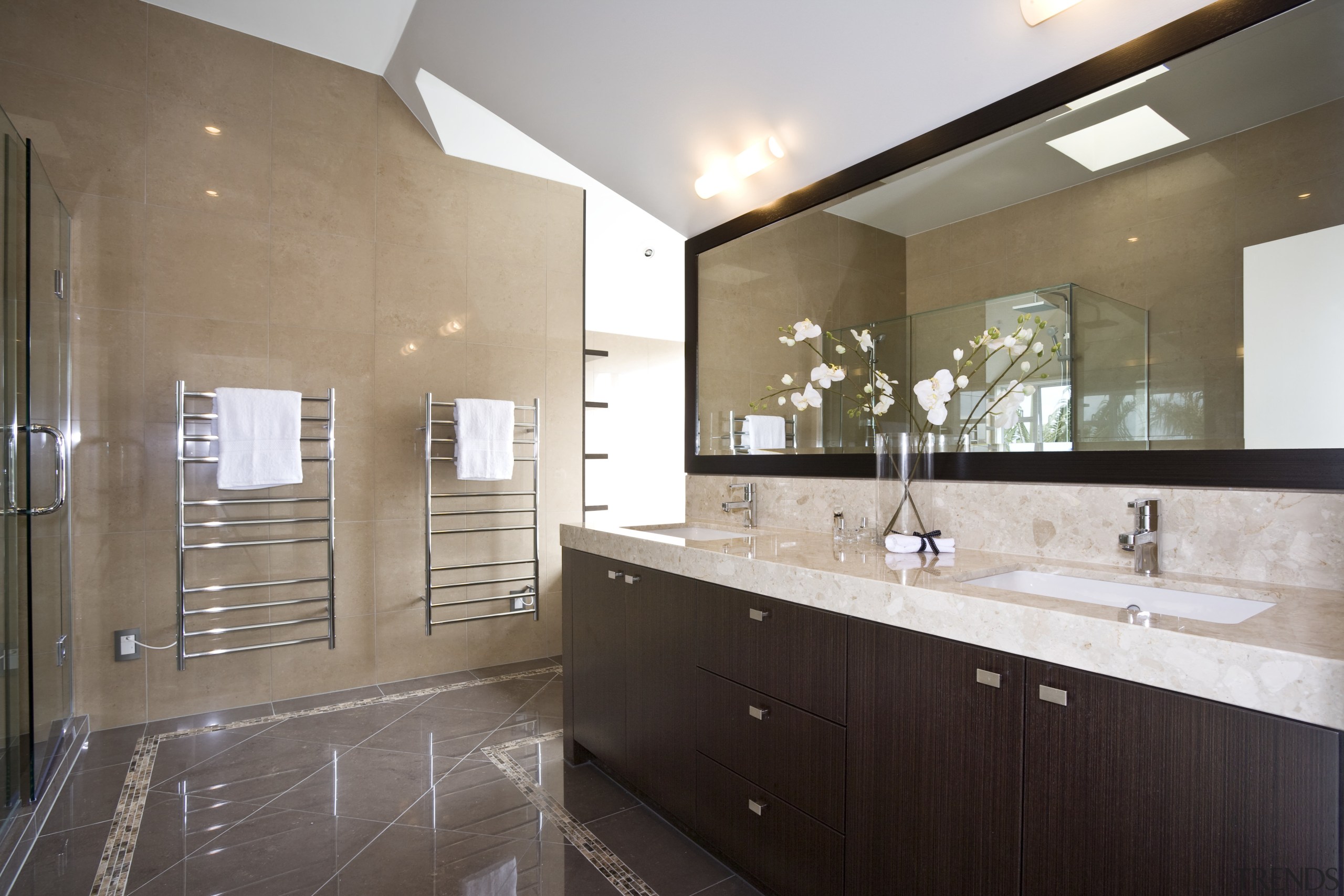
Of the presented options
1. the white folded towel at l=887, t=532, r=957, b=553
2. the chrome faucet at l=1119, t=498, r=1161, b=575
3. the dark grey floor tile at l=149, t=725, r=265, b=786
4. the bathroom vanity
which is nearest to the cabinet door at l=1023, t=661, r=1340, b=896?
the bathroom vanity

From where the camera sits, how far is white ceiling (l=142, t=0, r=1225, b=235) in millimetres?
1558

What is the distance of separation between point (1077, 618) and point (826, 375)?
3.84 feet

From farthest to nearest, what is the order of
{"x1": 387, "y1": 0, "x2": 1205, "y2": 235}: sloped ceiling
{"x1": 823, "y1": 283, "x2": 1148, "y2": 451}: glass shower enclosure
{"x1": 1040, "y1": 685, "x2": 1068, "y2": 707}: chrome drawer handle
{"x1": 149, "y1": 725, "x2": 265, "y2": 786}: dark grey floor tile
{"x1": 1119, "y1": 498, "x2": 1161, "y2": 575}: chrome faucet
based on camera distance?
{"x1": 149, "y1": 725, "x2": 265, "y2": 786}: dark grey floor tile → {"x1": 387, "y1": 0, "x2": 1205, "y2": 235}: sloped ceiling → {"x1": 823, "y1": 283, "x2": 1148, "y2": 451}: glass shower enclosure → {"x1": 1119, "y1": 498, "x2": 1161, "y2": 575}: chrome faucet → {"x1": 1040, "y1": 685, "x2": 1068, "y2": 707}: chrome drawer handle

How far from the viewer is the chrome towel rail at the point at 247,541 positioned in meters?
2.50

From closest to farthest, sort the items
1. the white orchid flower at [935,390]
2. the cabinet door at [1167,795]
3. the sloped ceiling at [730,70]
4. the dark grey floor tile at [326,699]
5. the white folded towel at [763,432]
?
the cabinet door at [1167,795] → the sloped ceiling at [730,70] → the white orchid flower at [935,390] → the white folded towel at [763,432] → the dark grey floor tile at [326,699]

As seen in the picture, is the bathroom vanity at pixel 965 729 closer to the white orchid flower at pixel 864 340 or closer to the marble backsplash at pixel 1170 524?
the marble backsplash at pixel 1170 524

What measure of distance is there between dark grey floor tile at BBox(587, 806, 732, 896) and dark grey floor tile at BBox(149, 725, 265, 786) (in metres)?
1.41

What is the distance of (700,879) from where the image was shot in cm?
162

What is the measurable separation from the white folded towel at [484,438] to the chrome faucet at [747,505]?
122 cm

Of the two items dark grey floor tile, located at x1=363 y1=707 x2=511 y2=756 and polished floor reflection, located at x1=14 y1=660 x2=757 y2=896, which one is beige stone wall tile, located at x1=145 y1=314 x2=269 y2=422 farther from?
dark grey floor tile, located at x1=363 y1=707 x2=511 y2=756

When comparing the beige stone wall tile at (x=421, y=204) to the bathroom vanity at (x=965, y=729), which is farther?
the beige stone wall tile at (x=421, y=204)

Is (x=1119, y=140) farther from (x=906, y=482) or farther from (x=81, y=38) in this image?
(x=81, y=38)

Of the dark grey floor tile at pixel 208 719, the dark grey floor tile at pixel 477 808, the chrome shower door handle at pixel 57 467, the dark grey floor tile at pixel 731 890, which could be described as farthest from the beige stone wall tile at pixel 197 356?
the dark grey floor tile at pixel 731 890

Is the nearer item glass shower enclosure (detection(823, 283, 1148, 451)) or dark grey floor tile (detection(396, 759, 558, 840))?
glass shower enclosure (detection(823, 283, 1148, 451))
